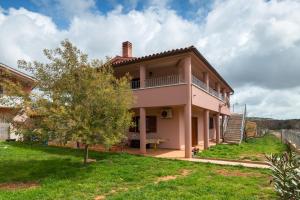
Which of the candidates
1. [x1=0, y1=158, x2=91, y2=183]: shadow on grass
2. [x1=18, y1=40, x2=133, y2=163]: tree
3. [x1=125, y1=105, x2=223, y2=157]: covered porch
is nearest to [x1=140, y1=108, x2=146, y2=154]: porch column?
[x1=125, y1=105, x2=223, y2=157]: covered porch

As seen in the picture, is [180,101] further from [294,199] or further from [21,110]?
[294,199]

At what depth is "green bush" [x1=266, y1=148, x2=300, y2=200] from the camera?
4.84 metres

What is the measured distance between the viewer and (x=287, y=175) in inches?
197

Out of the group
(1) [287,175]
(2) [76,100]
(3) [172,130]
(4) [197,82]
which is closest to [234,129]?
(3) [172,130]

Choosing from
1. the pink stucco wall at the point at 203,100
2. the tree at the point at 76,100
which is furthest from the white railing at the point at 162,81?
the tree at the point at 76,100

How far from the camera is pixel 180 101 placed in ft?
45.7

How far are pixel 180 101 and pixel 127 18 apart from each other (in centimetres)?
490

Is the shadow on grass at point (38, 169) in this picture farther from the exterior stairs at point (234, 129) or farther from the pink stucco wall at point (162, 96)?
the exterior stairs at point (234, 129)

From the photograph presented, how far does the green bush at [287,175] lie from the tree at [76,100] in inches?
246

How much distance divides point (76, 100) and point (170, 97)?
5.71 m

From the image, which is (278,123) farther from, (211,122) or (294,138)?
(294,138)

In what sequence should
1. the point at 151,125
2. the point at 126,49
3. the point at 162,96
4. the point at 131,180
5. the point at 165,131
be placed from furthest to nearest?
the point at 126,49
the point at 151,125
the point at 165,131
the point at 162,96
the point at 131,180

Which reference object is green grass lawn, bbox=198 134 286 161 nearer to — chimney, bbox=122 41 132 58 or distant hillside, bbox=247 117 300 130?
chimney, bbox=122 41 132 58

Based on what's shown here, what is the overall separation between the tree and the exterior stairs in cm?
1561
